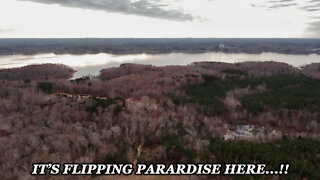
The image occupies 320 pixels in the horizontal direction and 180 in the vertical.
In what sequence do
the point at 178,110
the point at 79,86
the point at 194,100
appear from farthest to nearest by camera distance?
the point at 79,86
the point at 194,100
the point at 178,110

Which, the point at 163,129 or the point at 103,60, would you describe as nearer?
the point at 163,129

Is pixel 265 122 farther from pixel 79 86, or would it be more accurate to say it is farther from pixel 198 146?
pixel 79 86

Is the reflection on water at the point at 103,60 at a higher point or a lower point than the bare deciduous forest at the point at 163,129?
higher

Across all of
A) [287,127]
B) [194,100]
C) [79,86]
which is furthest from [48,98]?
[287,127]

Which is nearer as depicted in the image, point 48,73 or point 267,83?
point 267,83

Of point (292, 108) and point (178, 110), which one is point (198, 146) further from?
point (292, 108)

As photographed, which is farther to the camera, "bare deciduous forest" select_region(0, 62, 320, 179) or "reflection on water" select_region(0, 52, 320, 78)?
"reflection on water" select_region(0, 52, 320, 78)

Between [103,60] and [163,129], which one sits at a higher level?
[103,60]

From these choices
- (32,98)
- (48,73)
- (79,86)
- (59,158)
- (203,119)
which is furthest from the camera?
(48,73)

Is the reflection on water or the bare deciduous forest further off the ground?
the reflection on water

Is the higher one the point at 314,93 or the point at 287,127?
the point at 314,93

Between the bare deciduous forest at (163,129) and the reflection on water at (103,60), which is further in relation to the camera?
the reflection on water at (103,60)
